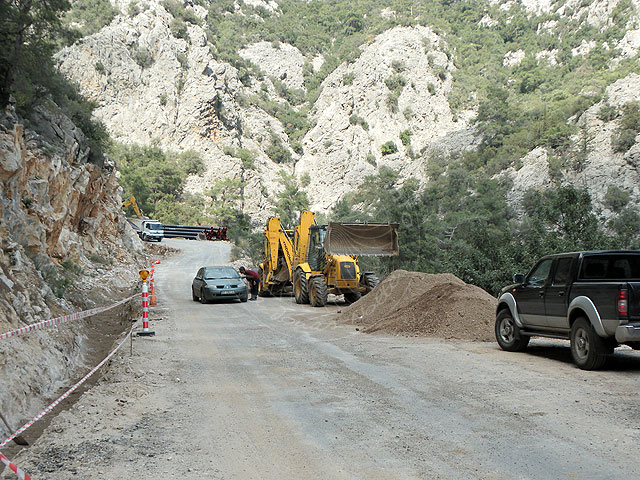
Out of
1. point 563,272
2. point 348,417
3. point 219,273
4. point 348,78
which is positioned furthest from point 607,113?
point 348,78

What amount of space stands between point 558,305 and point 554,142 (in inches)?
2069

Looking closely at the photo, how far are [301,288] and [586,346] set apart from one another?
13.7 metres

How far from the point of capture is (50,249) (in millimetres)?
23750

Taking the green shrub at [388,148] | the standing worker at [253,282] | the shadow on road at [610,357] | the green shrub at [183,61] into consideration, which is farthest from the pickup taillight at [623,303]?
the green shrub at [183,61]

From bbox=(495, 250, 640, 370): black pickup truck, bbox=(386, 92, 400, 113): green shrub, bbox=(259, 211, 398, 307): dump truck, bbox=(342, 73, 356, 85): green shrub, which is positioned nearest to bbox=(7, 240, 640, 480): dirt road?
bbox=(495, 250, 640, 370): black pickup truck

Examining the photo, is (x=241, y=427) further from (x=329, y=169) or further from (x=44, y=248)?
(x=329, y=169)

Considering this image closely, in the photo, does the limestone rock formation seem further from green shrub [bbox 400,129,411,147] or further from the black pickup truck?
the black pickup truck

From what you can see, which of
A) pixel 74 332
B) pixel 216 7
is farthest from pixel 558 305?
pixel 216 7

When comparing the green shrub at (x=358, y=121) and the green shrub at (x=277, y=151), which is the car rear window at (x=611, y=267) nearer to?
the green shrub at (x=277, y=151)

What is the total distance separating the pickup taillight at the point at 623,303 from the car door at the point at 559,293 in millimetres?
1113

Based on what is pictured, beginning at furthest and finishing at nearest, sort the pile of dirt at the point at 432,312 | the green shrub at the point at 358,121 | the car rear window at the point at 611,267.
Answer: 1. the green shrub at the point at 358,121
2. the pile of dirt at the point at 432,312
3. the car rear window at the point at 611,267

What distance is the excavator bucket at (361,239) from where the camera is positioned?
20.6m

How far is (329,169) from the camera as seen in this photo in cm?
9750

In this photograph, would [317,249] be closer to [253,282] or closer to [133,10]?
[253,282]
